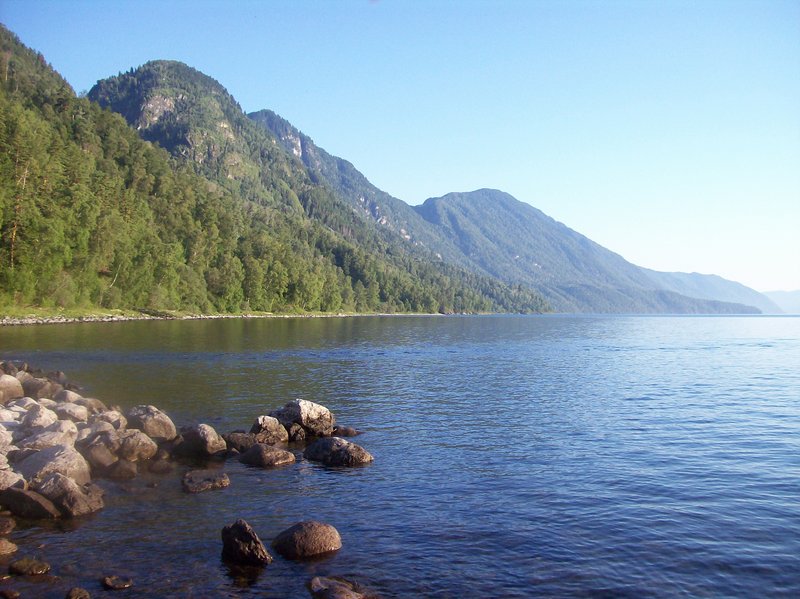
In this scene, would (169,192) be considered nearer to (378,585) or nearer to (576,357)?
(576,357)

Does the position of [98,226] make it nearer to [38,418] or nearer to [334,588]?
[38,418]

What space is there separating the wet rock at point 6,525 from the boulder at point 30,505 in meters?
0.56

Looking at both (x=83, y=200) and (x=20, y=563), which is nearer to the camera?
(x=20, y=563)

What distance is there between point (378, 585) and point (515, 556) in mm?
4568

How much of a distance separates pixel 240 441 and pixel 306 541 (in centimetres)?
1258

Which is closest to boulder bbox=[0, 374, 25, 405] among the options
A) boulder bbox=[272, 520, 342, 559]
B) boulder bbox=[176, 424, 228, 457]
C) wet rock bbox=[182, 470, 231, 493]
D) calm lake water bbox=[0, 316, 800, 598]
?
calm lake water bbox=[0, 316, 800, 598]

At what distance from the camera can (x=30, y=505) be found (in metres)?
19.7

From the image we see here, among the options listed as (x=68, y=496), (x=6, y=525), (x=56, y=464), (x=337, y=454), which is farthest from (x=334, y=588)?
(x=56, y=464)

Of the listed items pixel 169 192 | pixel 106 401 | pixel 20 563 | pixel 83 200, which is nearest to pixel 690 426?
pixel 20 563

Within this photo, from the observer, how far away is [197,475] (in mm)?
Answer: 24203

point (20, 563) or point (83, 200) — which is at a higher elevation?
point (83, 200)

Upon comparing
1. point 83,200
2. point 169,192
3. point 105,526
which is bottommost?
point 105,526

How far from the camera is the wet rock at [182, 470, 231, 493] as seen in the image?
23.1 m

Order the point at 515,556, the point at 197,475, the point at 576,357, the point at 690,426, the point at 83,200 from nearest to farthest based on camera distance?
the point at 515,556 < the point at 197,475 < the point at 690,426 < the point at 576,357 < the point at 83,200
